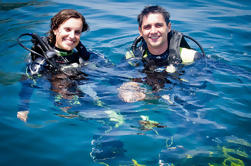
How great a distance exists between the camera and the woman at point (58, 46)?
11.6 ft

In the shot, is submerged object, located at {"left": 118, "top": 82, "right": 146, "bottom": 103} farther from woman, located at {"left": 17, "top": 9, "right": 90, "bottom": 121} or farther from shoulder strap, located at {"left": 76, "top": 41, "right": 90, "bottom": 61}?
shoulder strap, located at {"left": 76, "top": 41, "right": 90, "bottom": 61}

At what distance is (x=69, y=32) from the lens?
3.57 m

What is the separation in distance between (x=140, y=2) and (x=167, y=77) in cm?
594

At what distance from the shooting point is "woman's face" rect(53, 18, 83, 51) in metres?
3.56

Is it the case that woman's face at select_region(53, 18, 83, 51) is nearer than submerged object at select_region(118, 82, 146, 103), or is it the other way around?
submerged object at select_region(118, 82, 146, 103)

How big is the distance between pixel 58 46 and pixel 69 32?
0.38 meters

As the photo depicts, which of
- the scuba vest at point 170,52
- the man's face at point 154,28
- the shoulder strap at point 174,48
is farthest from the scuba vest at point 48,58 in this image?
the shoulder strap at point 174,48

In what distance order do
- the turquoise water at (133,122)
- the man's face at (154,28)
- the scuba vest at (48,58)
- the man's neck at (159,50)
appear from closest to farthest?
1. the turquoise water at (133,122)
2. the scuba vest at (48,58)
3. the man's face at (154,28)
4. the man's neck at (159,50)

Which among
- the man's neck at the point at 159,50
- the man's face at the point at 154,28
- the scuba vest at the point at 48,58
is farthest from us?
the man's neck at the point at 159,50

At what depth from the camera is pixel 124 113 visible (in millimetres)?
3156

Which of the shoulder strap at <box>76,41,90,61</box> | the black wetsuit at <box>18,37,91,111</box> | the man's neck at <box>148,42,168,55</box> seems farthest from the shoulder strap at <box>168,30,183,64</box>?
the black wetsuit at <box>18,37,91,111</box>

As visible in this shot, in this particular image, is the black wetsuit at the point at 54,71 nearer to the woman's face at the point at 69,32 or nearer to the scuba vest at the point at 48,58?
the scuba vest at the point at 48,58

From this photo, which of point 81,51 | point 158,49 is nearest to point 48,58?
point 81,51

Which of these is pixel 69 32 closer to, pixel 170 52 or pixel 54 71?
pixel 54 71
